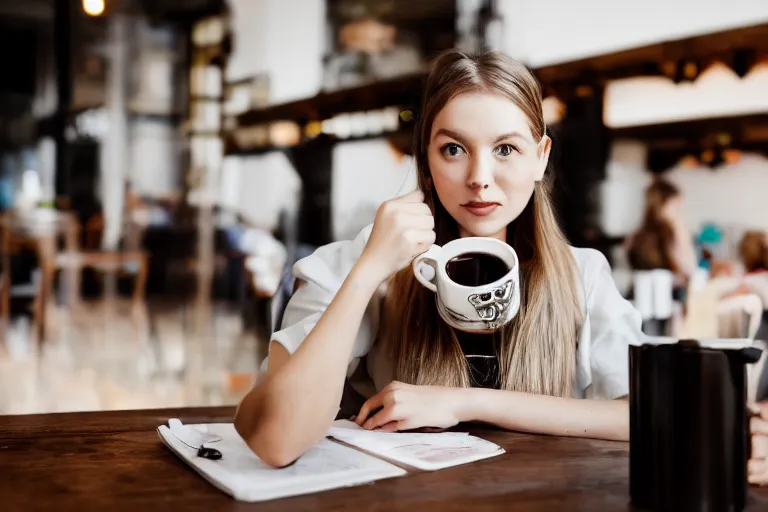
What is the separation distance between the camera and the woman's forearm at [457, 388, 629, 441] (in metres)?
0.99

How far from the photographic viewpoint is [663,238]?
4.05 m

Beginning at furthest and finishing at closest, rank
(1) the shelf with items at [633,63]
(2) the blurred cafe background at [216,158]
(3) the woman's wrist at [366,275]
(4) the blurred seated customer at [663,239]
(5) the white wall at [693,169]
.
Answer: (2) the blurred cafe background at [216,158], (4) the blurred seated customer at [663,239], (5) the white wall at [693,169], (1) the shelf with items at [633,63], (3) the woman's wrist at [366,275]

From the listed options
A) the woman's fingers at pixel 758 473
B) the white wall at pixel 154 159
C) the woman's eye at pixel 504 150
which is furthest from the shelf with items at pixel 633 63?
the woman's fingers at pixel 758 473

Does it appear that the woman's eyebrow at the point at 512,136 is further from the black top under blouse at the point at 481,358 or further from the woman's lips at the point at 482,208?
the black top under blouse at the point at 481,358

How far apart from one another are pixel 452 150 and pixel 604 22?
11.8 ft

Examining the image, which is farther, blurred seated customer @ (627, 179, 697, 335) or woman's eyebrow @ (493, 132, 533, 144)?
blurred seated customer @ (627, 179, 697, 335)

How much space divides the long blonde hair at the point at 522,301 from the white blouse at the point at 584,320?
23 millimetres

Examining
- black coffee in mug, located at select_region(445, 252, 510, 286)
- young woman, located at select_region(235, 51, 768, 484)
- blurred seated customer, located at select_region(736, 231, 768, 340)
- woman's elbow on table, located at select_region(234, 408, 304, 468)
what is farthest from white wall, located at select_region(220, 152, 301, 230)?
woman's elbow on table, located at select_region(234, 408, 304, 468)

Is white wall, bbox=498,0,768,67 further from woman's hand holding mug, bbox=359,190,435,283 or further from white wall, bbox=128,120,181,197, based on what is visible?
woman's hand holding mug, bbox=359,190,435,283

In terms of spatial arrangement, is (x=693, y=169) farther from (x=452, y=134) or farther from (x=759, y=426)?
(x=759, y=426)

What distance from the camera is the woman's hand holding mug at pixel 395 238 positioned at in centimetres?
90

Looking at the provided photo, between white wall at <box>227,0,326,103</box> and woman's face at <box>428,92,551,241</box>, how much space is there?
172 inches

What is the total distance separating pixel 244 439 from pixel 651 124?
3.66 meters

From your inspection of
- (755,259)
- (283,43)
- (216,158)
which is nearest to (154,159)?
(216,158)
